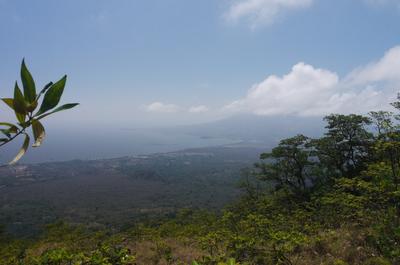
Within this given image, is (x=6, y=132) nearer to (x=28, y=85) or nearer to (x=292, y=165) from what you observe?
(x=28, y=85)

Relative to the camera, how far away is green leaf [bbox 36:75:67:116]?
0.87 m

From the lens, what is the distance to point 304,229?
27.3 feet

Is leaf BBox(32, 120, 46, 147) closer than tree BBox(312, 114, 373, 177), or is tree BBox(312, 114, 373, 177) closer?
leaf BBox(32, 120, 46, 147)

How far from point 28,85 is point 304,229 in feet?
29.3

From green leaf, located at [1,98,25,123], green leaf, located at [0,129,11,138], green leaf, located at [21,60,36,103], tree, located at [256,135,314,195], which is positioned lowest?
tree, located at [256,135,314,195]

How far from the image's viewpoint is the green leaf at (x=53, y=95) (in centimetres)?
87

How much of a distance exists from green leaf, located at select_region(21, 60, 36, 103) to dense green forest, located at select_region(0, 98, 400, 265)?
1.04 metres

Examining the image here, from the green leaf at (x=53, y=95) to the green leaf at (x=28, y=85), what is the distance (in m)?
→ 0.07

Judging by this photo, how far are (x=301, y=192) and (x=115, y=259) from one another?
19.0 metres

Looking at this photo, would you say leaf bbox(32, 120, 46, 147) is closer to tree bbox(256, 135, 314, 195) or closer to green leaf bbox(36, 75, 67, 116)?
green leaf bbox(36, 75, 67, 116)

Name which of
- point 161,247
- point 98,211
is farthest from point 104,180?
point 161,247

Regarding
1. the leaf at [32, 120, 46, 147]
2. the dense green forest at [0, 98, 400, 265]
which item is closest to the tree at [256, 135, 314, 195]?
the dense green forest at [0, 98, 400, 265]

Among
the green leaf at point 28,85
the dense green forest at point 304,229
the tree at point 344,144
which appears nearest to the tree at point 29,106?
the green leaf at point 28,85

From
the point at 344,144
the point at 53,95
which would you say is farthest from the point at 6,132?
the point at 344,144
